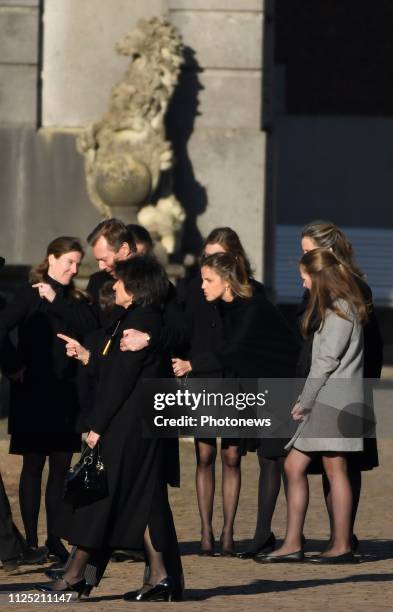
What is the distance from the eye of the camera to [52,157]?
650 inches

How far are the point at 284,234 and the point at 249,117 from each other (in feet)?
50.8

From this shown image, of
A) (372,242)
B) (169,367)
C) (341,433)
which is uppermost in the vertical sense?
(169,367)

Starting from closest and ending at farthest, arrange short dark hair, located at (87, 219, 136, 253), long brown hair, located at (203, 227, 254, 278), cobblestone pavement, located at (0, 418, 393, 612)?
cobblestone pavement, located at (0, 418, 393, 612), short dark hair, located at (87, 219, 136, 253), long brown hair, located at (203, 227, 254, 278)

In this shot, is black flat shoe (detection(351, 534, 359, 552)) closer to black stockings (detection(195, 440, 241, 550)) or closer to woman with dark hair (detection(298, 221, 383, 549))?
woman with dark hair (detection(298, 221, 383, 549))

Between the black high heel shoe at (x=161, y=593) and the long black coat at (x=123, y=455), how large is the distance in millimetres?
200

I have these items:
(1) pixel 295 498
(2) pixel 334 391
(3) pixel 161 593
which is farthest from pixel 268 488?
(3) pixel 161 593

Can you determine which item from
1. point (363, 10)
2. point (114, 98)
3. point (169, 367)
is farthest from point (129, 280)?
Result: point (363, 10)

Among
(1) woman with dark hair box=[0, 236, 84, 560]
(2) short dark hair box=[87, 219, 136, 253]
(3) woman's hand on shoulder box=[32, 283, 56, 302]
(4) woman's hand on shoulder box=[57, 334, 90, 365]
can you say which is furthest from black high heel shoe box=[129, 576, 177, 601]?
(2) short dark hair box=[87, 219, 136, 253]

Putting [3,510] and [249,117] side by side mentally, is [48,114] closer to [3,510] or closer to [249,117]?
[249,117]

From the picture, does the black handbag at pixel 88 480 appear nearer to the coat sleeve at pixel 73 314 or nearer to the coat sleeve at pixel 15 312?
the coat sleeve at pixel 15 312

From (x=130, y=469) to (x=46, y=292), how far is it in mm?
1679

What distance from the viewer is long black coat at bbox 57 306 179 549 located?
7859mm

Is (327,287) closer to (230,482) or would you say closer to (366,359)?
(366,359)

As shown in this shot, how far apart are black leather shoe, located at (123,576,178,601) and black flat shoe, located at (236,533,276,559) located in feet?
5.31
